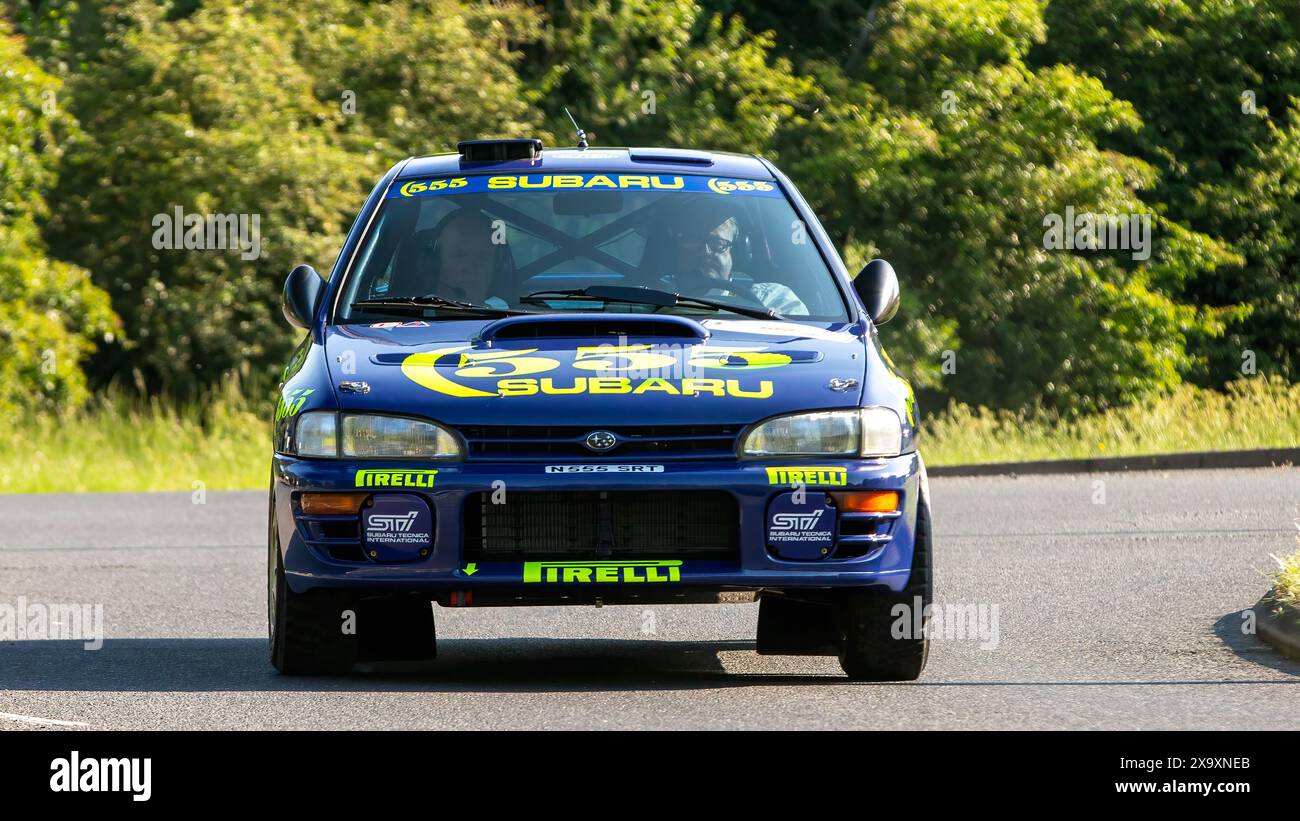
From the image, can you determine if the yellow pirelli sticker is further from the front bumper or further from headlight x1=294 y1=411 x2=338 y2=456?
headlight x1=294 y1=411 x2=338 y2=456

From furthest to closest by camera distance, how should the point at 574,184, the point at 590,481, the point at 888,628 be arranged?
the point at 574,184, the point at 888,628, the point at 590,481

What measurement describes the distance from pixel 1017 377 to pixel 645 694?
19417 mm

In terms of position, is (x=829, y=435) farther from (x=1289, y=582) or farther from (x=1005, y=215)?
(x=1005, y=215)

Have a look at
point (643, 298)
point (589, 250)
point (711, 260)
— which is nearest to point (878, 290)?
point (711, 260)

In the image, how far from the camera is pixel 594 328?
7.83 m

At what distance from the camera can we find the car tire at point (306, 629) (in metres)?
7.79

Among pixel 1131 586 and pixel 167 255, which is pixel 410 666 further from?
pixel 167 255

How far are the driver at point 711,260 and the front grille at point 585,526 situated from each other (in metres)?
1.23

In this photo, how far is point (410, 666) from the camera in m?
8.73

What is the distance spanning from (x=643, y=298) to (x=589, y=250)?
43cm

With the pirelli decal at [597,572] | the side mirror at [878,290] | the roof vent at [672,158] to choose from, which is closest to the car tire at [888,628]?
the pirelli decal at [597,572]

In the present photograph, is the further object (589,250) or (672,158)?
(672,158)

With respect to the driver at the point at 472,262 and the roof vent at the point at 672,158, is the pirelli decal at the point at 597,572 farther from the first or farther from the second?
the roof vent at the point at 672,158
